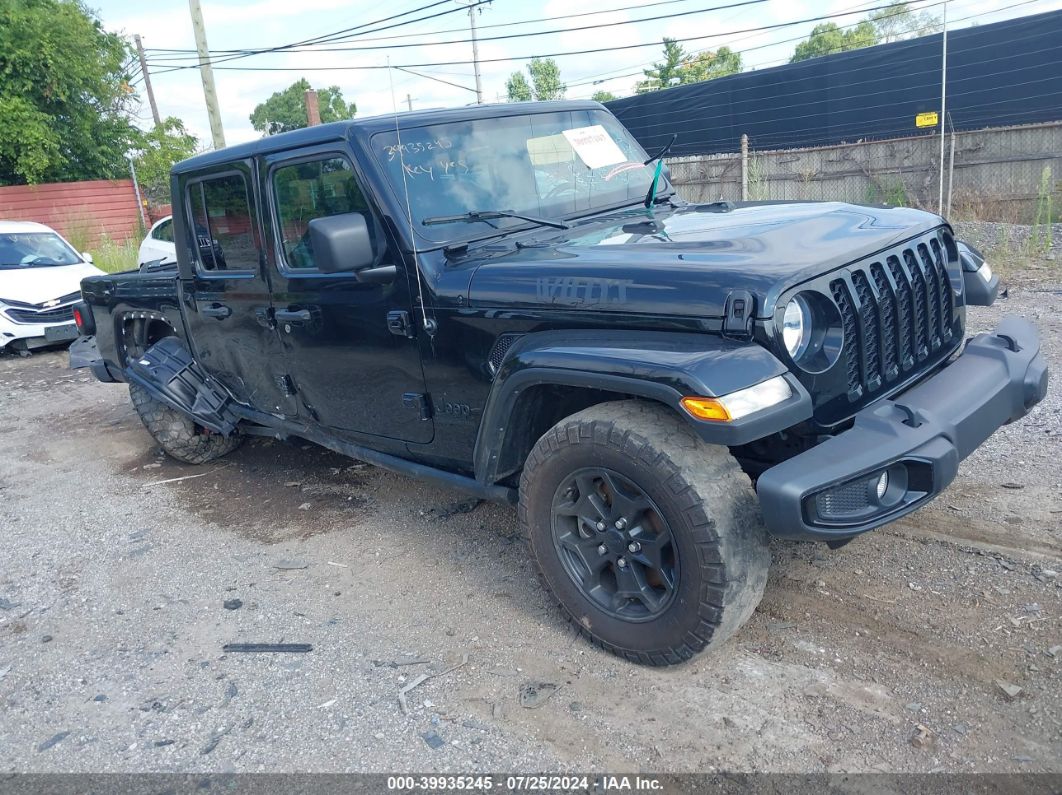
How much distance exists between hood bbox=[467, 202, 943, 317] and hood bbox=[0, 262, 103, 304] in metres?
8.90

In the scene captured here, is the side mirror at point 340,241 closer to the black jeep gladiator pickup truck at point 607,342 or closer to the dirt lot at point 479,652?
the black jeep gladiator pickup truck at point 607,342

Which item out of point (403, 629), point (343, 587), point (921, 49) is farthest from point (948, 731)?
point (921, 49)

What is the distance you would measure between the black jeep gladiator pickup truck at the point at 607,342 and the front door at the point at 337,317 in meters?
0.01

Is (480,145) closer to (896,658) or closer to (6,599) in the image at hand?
(896,658)

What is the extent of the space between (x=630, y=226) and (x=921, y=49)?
553 inches

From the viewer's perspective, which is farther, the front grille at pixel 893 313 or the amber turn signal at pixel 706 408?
the front grille at pixel 893 313

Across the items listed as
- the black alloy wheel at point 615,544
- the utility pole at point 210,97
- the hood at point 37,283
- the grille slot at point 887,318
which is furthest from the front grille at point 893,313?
→ the utility pole at point 210,97

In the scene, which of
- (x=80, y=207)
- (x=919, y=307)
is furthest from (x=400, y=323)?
(x=80, y=207)

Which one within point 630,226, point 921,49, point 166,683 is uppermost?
point 921,49

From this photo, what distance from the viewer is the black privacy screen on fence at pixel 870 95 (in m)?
13.7

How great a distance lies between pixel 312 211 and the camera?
388 cm

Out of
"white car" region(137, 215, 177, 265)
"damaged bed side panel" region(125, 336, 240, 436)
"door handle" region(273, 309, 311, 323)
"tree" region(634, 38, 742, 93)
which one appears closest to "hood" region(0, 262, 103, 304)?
"white car" region(137, 215, 177, 265)

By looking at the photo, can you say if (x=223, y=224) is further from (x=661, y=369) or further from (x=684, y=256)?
(x=661, y=369)

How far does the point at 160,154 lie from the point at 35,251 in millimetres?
13283
